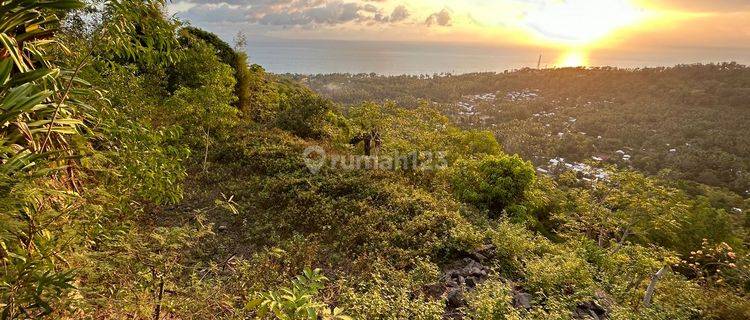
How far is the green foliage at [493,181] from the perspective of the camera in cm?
1368

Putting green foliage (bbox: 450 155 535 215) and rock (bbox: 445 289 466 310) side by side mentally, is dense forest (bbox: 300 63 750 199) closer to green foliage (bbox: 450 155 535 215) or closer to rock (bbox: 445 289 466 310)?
green foliage (bbox: 450 155 535 215)

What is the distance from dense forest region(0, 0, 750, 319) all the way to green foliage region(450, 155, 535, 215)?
0.07 meters

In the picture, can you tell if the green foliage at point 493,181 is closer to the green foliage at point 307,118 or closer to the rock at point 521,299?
the green foliage at point 307,118

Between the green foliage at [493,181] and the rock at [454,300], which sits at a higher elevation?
the rock at [454,300]

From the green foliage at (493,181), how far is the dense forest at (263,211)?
0.07 m

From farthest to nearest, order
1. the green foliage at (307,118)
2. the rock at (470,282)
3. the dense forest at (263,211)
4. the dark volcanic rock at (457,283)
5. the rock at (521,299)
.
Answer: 1. the green foliage at (307,118)
2. the rock at (470,282)
3. the rock at (521,299)
4. the dark volcanic rock at (457,283)
5. the dense forest at (263,211)

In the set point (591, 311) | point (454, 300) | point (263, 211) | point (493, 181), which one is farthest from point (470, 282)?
point (493, 181)

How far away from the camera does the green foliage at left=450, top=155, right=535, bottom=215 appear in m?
13.7

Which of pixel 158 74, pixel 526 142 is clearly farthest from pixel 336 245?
pixel 526 142

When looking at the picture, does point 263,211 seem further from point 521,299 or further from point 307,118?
point 307,118

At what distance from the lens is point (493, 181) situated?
1388 cm

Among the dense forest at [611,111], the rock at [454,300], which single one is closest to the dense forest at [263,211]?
the rock at [454,300]

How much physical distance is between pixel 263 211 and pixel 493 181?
8693 mm

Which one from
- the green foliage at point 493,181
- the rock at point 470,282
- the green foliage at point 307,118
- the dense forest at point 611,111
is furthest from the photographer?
the dense forest at point 611,111
